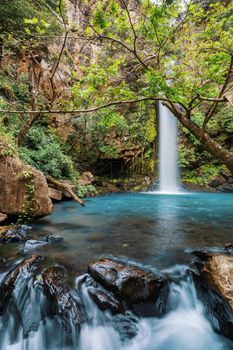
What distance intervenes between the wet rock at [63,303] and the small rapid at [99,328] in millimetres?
26

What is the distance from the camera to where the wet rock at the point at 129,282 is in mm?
2819

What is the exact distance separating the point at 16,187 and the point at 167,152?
1335 centimetres

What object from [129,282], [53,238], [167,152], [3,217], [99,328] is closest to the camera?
[99,328]

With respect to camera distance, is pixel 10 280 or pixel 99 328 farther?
pixel 10 280

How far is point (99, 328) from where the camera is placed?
2607mm

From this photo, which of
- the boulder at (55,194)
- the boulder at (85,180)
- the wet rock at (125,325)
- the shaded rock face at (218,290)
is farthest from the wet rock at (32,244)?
the boulder at (85,180)

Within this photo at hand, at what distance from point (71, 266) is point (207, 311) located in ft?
6.62

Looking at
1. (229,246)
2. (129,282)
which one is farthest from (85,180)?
(129,282)

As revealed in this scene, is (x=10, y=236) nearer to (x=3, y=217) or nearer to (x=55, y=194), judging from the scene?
(x=3, y=217)

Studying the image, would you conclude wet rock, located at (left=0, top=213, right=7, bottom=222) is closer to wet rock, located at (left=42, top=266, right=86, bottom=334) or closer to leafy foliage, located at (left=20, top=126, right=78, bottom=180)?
wet rock, located at (left=42, top=266, right=86, bottom=334)

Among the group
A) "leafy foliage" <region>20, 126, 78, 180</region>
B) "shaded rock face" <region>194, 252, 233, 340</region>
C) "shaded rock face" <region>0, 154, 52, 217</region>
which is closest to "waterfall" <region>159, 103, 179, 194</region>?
"leafy foliage" <region>20, 126, 78, 180</region>

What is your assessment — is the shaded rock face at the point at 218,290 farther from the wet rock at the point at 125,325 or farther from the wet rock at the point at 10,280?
the wet rock at the point at 10,280

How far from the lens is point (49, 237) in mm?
4715

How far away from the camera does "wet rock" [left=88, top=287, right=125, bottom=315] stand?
8.87 ft
